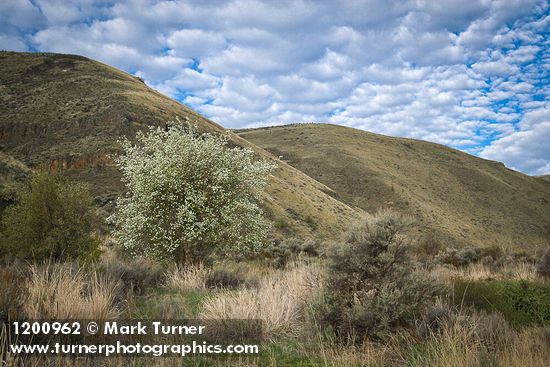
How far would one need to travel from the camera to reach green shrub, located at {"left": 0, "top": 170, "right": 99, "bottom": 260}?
11.1m

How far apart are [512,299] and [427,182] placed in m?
84.1

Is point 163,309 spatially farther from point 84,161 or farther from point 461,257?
point 84,161

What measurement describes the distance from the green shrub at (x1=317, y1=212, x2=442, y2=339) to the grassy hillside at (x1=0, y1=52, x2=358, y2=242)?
31.4 metres

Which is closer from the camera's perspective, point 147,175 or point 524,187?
point 147,175

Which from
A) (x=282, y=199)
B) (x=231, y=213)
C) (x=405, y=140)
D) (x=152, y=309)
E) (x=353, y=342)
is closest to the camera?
(x=353, y=342)

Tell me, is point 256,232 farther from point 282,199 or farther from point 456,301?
point 282,199

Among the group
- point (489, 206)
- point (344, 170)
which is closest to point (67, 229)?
point (344, 170)

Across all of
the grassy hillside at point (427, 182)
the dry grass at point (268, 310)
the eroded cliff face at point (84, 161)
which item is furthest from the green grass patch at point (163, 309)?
the grassy hillside at point (427, 182)

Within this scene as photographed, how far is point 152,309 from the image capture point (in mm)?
7344

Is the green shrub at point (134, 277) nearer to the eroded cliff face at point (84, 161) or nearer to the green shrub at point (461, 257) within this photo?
the green shrub at point (461, 257)

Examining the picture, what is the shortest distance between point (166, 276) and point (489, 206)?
90.4 m

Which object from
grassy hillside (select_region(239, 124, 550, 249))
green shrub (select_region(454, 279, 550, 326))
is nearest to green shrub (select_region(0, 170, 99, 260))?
green shrub (select_region(454, 279, 550, 326))

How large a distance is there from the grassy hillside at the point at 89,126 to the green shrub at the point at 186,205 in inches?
849

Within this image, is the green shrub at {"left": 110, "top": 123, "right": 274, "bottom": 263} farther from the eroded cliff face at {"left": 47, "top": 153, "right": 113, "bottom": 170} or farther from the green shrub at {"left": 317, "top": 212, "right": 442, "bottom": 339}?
the eroded cliff face at {"left": 47, "top": 153, "right": 113, "bottom": 170}
